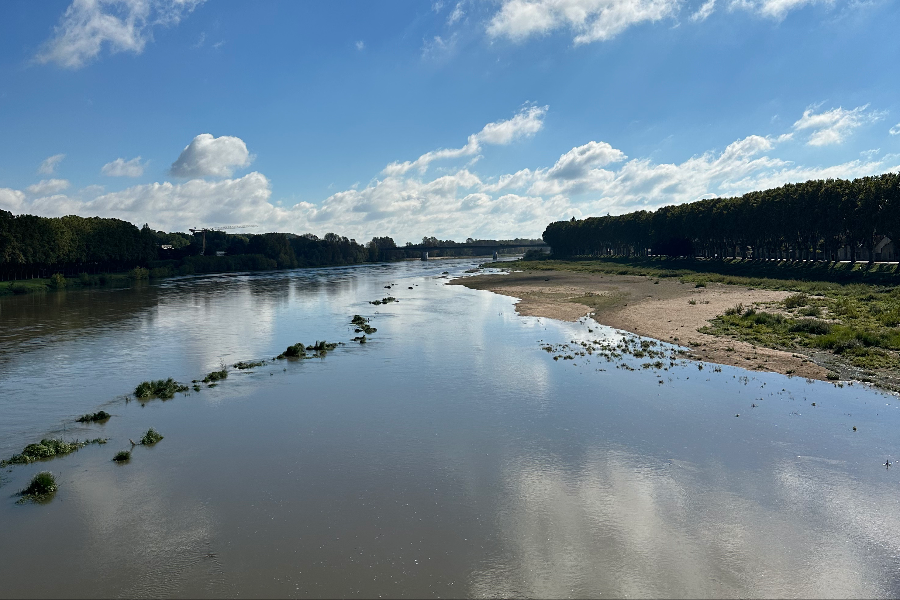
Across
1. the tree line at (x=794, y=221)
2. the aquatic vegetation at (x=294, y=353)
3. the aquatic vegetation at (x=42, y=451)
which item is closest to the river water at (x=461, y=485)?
the aquatic vegetation at (x=42, y=451)

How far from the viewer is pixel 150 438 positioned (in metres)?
21.8

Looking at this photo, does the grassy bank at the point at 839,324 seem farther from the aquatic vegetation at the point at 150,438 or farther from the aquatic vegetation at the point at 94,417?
the aquatic vegetation at the point at 94,417

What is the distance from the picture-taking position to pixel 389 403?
26.5m

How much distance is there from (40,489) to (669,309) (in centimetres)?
5215

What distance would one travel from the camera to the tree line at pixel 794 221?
80000mm

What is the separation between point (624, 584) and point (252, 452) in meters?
13.6

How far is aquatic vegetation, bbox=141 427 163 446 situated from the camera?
21609 mm

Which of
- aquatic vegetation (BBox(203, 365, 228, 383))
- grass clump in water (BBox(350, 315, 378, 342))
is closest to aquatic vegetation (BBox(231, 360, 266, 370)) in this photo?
aquatic vegetation (BBox(203, 365, 228, 383))

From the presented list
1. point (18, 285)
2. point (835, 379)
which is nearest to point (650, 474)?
point (835, 379)

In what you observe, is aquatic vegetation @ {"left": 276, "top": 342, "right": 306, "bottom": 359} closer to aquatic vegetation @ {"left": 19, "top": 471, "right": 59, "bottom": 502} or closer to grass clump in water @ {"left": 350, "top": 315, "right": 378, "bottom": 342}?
grass clump in water @ {"left": 350, "top": 315, "right": 378, "bottom": 342}

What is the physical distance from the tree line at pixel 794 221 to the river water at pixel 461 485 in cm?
6697

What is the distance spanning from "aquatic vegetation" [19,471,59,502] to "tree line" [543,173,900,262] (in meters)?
92.3

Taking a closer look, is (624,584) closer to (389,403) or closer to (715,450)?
(715,450)

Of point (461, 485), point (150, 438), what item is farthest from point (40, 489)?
point (461, 485)
